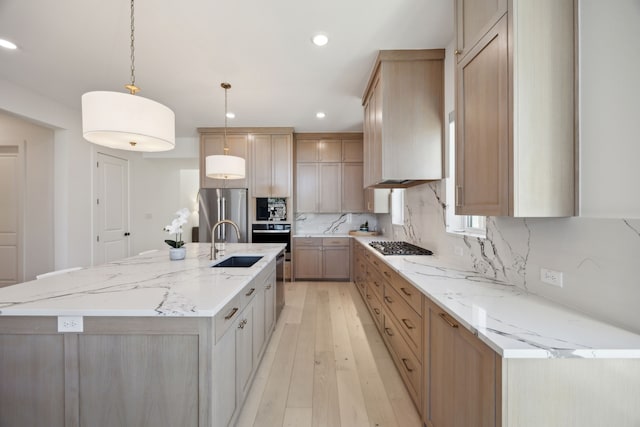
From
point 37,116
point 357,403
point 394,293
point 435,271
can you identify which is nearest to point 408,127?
point 435,271

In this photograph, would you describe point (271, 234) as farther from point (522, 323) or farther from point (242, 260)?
point (522, 323)

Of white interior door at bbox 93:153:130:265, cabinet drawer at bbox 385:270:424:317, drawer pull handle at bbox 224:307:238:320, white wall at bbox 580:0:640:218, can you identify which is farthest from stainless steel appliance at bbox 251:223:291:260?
white wall at bbox 580:0:640:218

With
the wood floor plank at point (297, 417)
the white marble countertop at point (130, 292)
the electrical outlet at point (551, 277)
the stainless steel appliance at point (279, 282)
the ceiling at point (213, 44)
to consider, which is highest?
the ceiling at point (213, 44)

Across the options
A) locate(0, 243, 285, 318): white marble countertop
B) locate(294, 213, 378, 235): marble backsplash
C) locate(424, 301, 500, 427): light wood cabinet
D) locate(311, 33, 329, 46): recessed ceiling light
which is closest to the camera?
locate(424, 301, 500, 427): light wood cabinet

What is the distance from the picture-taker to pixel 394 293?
6.98ft

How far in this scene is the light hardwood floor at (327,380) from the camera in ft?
5.37

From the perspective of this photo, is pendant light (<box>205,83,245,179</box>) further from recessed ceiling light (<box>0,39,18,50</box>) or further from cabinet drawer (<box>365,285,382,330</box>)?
cabinet drawer (<box>365,285,382,330</box>)

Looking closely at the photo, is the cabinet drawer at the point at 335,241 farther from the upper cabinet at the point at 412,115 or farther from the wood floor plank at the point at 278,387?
the upper cabinet at the point at 412,115

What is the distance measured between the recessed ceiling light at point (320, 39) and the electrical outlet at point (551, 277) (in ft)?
7.48

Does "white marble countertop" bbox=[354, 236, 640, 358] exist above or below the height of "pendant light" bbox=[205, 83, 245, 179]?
below

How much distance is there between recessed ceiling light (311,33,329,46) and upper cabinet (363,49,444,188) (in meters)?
0.60

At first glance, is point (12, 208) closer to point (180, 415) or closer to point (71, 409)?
point (71, 409)

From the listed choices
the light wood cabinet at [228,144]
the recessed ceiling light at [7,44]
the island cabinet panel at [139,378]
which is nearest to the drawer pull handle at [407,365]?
the island cabinet panel at [139,378]

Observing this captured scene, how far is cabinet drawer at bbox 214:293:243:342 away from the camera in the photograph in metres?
1.23
